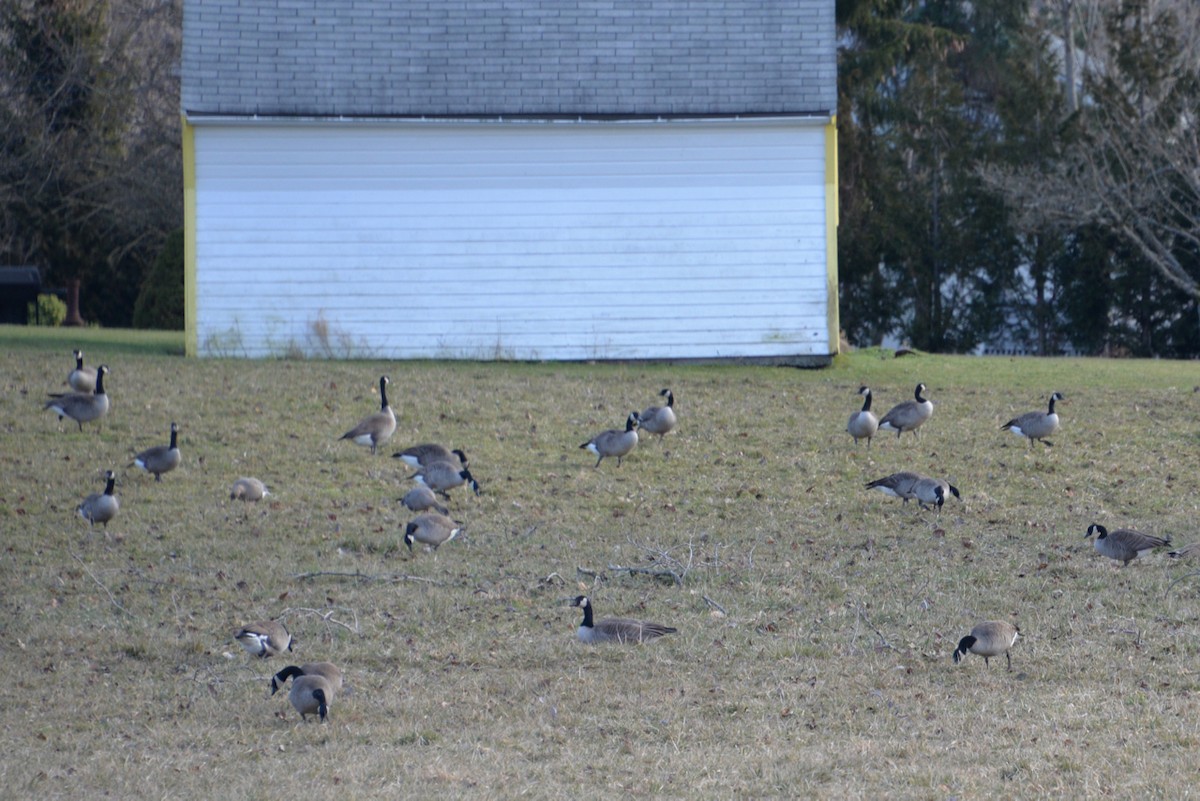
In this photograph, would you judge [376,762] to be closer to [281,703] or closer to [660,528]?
[281,703]

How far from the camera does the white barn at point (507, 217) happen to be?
24953 millimetres

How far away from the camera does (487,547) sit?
44.8 ft

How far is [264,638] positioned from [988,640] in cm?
523

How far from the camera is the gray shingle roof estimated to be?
82.5ft

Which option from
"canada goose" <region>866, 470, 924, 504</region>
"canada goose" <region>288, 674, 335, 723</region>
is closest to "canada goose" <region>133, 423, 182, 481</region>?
"canada goose" <region>288, 674, 335, 723</region>

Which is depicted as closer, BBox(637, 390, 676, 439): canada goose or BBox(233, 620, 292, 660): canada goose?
BBox(233, 620, 292, 660): canada goose

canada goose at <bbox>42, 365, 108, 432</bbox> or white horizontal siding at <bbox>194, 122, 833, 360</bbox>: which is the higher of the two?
white horizontal siding at <bbox>194, 122, 833, 360</bbox>

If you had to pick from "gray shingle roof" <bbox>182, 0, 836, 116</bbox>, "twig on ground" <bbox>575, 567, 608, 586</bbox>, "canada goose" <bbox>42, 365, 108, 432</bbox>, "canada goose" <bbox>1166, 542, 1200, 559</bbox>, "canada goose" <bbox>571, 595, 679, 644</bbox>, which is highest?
"gray shingle roof" <bbox>182, 0, 836, 116</bbox>

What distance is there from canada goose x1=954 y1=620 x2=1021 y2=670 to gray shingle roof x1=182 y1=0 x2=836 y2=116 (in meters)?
16.8

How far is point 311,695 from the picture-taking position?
8.62 meters

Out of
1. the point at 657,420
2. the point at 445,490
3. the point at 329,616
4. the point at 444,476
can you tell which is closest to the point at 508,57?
the point at 657,420

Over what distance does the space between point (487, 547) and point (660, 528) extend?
1.90 m

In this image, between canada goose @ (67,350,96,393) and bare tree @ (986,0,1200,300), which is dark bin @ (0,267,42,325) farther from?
bare tree @ (986,0,1200,300)

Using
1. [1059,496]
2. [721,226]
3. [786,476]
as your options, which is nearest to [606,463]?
[786,476]
